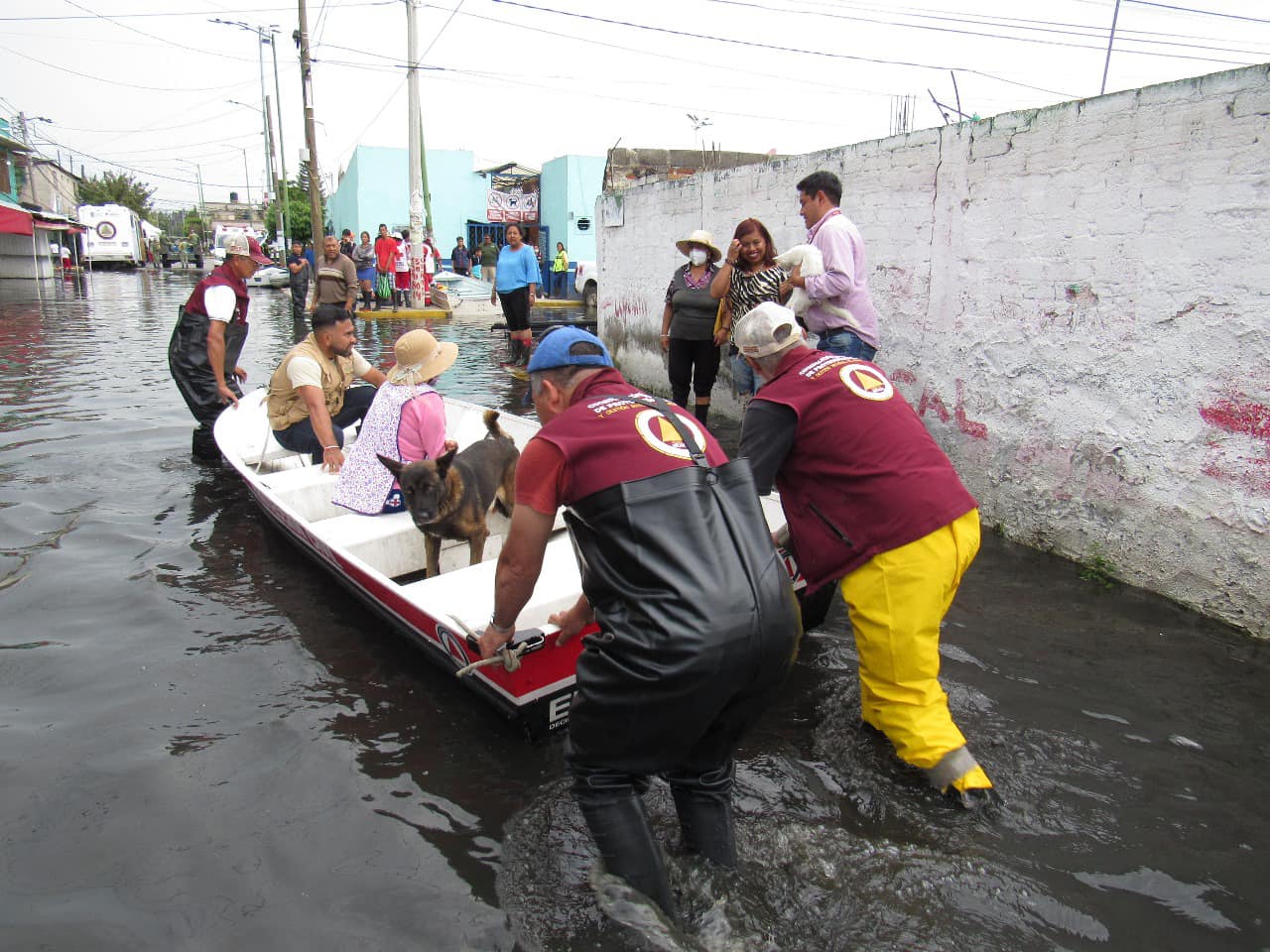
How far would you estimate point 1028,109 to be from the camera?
5.32 metres

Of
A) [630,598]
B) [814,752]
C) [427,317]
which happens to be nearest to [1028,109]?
[814,752]

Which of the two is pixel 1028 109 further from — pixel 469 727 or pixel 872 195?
pixel 469 727

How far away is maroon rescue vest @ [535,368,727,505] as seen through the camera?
227 cm

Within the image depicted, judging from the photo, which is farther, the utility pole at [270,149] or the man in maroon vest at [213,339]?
the utility pole at [270,149]

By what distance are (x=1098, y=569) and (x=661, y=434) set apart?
4.09 metres

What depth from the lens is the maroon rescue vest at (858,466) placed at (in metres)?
3.02

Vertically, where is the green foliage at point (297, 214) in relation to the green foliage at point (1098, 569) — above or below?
above

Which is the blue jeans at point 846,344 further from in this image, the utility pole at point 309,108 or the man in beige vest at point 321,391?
the utility pole at point 309,108

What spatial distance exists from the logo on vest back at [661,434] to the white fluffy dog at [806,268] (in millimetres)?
3349

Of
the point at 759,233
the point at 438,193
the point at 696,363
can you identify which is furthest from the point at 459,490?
the point at 438,193

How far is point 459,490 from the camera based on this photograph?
466 cm

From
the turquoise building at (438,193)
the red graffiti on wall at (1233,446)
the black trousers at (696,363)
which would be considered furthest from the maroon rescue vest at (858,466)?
the turquoise building at (438,193)

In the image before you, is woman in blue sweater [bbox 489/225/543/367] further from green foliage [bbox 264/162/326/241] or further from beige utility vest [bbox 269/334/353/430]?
green foliage [bbox 264/162/326/241]

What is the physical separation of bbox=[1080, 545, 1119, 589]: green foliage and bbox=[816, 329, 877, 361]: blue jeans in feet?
6.50
